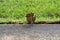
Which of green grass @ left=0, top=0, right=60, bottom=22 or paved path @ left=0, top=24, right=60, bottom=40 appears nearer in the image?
paved path @ left=0, top=24, right=60, bottom=40

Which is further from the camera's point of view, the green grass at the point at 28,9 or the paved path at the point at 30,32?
the green grass at the point at 28,9

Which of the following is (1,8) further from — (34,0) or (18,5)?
(34,0)

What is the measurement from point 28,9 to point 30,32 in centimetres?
121

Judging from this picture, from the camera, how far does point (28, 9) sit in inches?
158

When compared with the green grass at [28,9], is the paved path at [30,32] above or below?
below

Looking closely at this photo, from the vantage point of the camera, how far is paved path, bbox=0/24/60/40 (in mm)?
2650

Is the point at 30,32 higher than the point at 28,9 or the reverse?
the reverse

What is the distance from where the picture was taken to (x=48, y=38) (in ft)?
8.54

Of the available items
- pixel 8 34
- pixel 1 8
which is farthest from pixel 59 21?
pixel 1 8

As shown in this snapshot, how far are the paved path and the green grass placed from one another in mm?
560

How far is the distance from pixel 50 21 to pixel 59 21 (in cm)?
14

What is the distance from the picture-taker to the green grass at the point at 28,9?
12.5 ft

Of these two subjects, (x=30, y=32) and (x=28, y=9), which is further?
(x=28, y=9)

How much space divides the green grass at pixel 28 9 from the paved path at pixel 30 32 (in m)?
0.56
